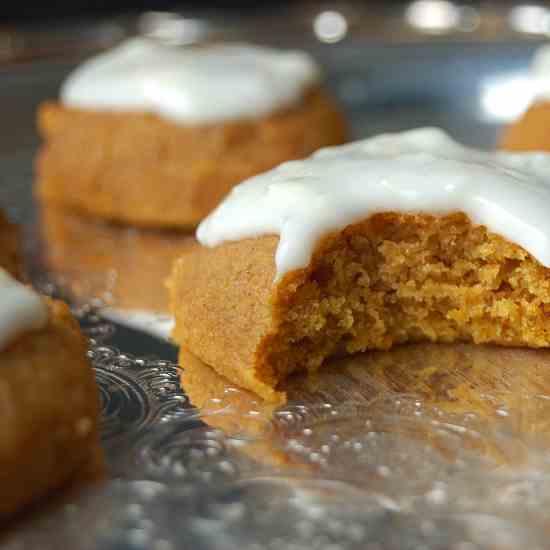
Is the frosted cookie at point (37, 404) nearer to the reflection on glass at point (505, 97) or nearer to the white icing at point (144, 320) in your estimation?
the white icing at point (144, 320)

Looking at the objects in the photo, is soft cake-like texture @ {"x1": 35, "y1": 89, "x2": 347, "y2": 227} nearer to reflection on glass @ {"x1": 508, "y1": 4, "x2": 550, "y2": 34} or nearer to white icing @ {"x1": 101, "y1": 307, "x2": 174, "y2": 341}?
white icing @ {"x1": 101, "y1": 307, "x2": 174, "y2": 341}

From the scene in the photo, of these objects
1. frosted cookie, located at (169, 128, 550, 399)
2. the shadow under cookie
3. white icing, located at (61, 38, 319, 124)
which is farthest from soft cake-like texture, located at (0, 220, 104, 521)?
white icing, located at (61, 38, 319, 124)

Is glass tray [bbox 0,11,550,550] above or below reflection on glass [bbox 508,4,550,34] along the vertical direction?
below

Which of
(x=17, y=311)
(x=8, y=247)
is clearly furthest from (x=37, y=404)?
(x=8, y=247)

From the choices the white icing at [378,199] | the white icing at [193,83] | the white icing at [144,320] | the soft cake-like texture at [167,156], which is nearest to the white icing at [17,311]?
the white icing at [378,199]

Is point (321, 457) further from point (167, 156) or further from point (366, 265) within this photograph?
point (167, 156)

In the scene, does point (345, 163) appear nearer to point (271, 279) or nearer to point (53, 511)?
point (271, 279)

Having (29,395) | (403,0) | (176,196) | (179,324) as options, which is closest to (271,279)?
(179,324)

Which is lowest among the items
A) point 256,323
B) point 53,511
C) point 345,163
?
point 53,511
